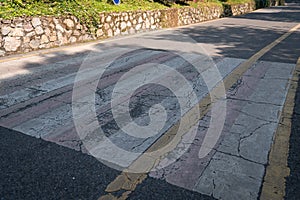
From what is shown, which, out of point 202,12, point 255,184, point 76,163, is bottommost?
point 255,184

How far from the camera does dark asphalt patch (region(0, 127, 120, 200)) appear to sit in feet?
7.80

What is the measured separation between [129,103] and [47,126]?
1366 millimetres

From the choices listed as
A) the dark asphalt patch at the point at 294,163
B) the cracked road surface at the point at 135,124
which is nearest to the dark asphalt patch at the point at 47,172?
the cracked road surface at the point at 135,124

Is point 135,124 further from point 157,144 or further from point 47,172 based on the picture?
point 47,172

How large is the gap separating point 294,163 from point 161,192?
1.54 metres

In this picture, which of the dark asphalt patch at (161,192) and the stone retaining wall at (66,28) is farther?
the stone retaining wall at (66,28)

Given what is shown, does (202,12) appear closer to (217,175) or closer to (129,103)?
(129,103)

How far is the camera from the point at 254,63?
7.04 metres

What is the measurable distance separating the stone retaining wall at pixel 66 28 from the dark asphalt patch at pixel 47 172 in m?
5.60

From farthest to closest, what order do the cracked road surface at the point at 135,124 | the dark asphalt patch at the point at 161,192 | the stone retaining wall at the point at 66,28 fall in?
the stone retaining wall at the point at 66,28 < the cracked road surface at the point at 135,124 < the dark asphalt patch at the point at 161,192

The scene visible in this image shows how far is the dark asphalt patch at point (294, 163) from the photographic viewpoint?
2425mm

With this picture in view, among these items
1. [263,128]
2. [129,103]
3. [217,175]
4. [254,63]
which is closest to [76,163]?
[217,175]

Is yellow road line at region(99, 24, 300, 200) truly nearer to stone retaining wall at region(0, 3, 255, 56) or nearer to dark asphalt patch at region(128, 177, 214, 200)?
dark asphalt patch at region(128, 177, 214, 200)

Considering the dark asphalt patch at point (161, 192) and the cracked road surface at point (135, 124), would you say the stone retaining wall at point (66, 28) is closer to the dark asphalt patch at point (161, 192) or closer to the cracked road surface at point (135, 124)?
the cracked road surface at point (135, 124)
